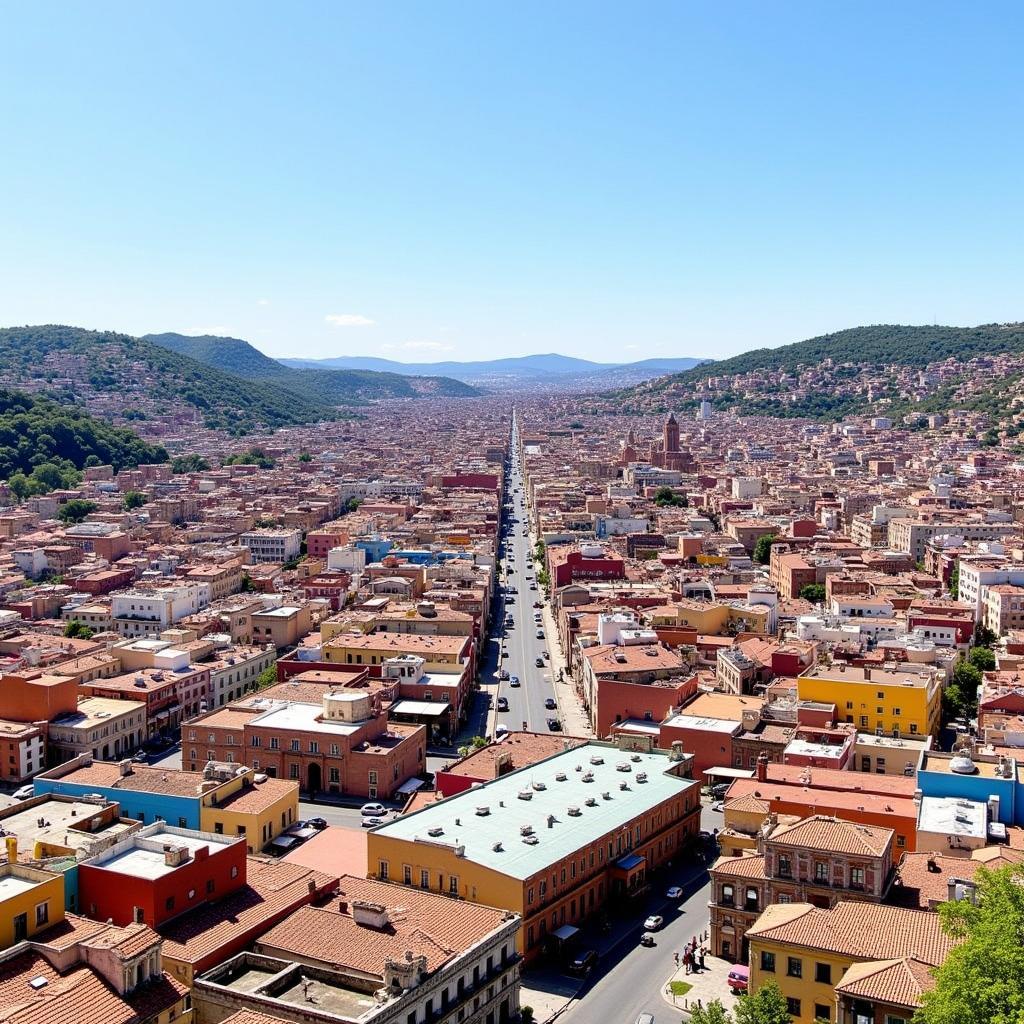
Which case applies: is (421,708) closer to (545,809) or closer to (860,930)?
(545,809)

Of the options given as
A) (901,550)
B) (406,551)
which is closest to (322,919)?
(406,551)

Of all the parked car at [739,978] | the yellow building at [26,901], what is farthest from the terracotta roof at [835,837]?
the yellow building at [26,901]

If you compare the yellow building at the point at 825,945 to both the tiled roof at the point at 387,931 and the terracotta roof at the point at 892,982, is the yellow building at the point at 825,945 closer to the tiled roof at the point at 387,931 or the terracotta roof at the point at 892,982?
the terracotta roof at the point at 892,982

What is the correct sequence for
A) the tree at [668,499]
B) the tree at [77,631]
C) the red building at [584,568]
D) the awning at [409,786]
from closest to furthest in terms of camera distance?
the awning at [409,786], the tree at [77,631], the red building at [584,568], the tree at [668,499]

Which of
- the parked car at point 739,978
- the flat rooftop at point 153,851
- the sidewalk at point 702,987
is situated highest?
the flat rooftop at point 153,851

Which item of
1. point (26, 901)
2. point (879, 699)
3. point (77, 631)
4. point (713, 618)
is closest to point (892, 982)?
point (26, 901)

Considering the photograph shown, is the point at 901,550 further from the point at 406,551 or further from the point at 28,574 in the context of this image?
the point at 28,574
